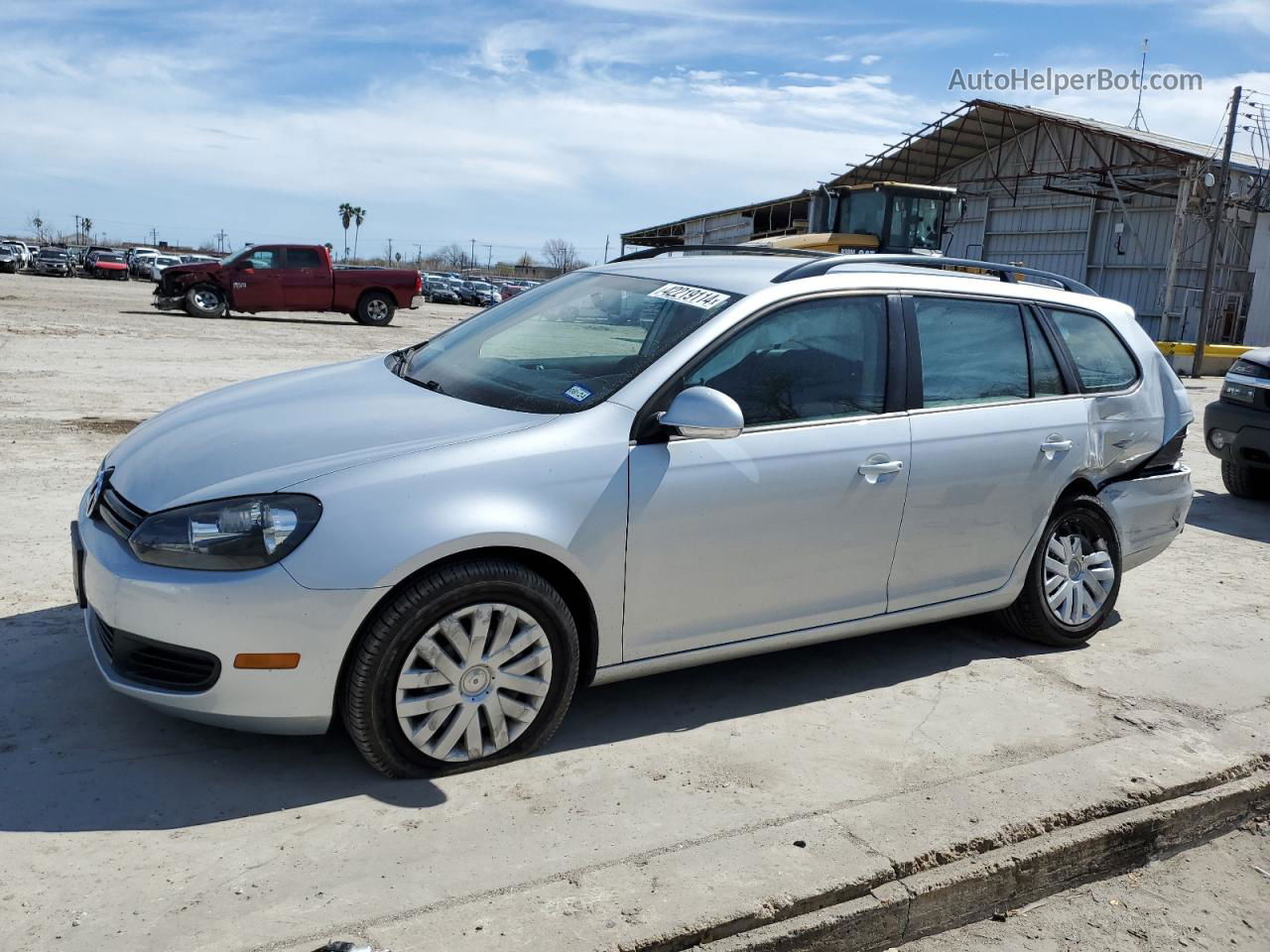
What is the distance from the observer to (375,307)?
25.7 meters

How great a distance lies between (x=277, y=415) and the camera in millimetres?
3715

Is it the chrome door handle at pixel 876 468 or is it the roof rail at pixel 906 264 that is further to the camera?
the roof rail at pixel 906 264

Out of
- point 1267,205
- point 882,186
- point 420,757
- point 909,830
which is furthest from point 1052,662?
point 1267,205

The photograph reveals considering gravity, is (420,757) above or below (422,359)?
below

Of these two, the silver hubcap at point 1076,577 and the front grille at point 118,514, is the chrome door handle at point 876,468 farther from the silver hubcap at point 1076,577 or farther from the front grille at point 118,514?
the front grille at point 118,514

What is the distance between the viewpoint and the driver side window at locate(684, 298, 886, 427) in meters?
3.77

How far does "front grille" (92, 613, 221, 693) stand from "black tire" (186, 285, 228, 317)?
898 inches

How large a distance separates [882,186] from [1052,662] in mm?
25279

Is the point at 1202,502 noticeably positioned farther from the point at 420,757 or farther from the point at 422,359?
the point at 420,757

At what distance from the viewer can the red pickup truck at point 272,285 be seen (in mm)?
24062

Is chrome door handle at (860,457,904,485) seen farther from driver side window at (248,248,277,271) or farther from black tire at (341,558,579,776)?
driver side window at (248,248,277,271)

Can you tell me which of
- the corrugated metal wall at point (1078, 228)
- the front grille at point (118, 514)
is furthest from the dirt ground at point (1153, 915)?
the corrugated metal wall at point (1078, 228)

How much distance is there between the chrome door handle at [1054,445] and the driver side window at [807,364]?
2.90 ft

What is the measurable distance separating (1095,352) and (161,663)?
4046 mm
